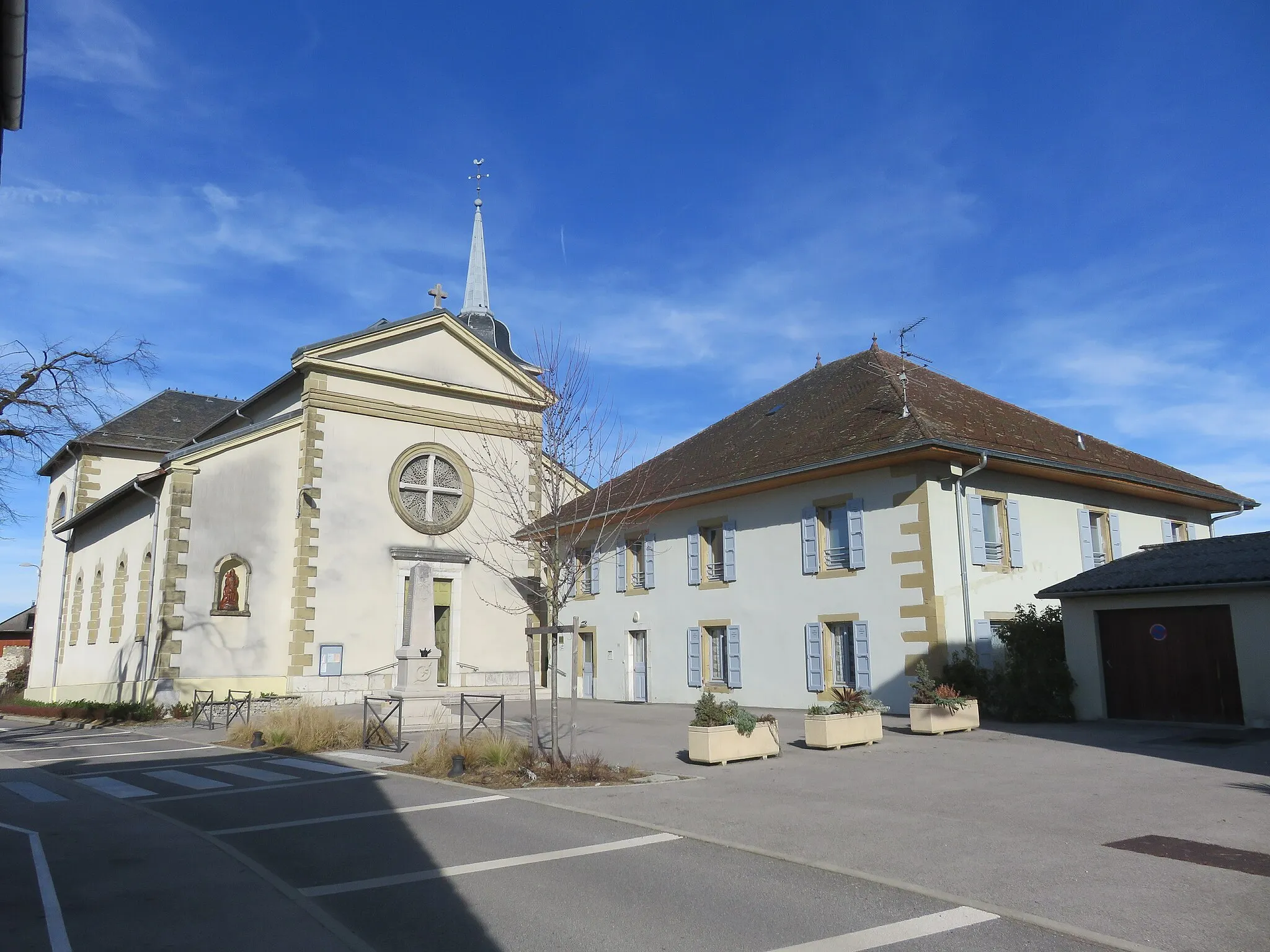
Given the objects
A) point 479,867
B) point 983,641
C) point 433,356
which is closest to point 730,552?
point 983,641

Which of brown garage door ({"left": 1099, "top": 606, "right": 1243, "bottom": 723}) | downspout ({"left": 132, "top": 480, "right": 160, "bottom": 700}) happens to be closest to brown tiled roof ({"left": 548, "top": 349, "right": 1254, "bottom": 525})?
brown garage door ({"left": 1099, "top": 606, "right": 1243, "bottom": 723})

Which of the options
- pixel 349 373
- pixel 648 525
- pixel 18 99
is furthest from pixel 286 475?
pixel 18 99

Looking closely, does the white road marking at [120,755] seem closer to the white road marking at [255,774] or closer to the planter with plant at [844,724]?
the white road marking at [255,774]

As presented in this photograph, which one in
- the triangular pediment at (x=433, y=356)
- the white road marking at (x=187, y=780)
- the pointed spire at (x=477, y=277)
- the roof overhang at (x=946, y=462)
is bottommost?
the white road marking at (x=187, y=780)

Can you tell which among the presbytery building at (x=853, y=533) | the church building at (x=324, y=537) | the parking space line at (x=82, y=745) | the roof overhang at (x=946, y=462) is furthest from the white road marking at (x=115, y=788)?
the church building at (x=324, y=537)

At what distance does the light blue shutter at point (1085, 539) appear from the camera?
65.6 ft

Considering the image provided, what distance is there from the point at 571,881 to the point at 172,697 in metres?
19.7

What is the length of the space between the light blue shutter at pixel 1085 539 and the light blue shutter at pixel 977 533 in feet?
10.8

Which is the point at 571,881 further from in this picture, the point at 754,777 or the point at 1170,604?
the point at 1170,604

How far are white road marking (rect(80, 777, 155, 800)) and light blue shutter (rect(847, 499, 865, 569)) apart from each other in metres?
12.3

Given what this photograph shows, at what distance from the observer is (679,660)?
22203mm

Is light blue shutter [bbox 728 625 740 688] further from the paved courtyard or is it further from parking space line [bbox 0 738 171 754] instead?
parking space line [bbox 0 738 171 754]

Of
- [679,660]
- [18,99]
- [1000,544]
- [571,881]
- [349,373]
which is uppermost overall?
[349,373]

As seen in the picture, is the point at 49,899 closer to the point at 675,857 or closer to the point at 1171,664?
the point at 675,857
